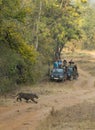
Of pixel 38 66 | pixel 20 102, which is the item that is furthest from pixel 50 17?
pixel 20 102

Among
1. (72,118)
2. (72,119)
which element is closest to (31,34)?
(72,118)

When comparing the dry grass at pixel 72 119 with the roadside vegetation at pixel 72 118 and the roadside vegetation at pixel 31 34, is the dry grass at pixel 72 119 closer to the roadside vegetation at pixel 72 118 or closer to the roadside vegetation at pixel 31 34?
Answer: the roadside vegetation at pixel 72 118

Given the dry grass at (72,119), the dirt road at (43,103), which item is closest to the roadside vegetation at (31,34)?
the dirt road at (43,103)

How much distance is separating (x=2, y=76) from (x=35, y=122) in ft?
29.4

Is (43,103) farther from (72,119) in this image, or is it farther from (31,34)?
(31,34)

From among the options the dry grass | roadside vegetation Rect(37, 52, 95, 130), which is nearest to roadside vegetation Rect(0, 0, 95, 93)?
roadside vegetation Rect(37, 52, 95, 130)

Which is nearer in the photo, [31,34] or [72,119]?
[72,119]

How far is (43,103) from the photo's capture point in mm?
24312

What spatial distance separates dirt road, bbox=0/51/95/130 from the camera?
60.9ft

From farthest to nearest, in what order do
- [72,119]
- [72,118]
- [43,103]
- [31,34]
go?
[31,34] < [43,103] < [72,118] < [72,119]

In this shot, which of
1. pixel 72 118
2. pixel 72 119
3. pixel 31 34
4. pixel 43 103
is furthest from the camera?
pixel 31 34

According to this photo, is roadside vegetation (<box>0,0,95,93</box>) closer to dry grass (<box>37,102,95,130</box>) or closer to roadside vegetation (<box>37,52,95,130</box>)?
roadside vegetation (<box>37,52,95,130</box>)

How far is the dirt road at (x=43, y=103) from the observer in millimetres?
18562

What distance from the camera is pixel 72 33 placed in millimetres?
44031
